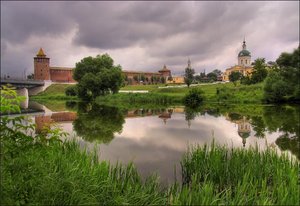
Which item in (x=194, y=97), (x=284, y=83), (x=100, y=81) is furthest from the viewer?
(x=100, y=81)

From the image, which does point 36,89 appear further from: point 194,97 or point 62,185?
point 62,185

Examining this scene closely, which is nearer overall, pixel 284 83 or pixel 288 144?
pixel 288 144

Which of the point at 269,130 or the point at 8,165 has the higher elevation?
the point at 8,165

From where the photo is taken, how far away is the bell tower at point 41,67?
12756 centimetres

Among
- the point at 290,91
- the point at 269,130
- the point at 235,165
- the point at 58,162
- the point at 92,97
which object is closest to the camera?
the point at 58,162

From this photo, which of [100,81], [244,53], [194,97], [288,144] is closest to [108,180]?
[288,144]

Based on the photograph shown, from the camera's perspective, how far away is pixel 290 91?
5319 cm

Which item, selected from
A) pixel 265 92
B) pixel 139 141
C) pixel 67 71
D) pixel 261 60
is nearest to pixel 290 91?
pixel 265 92

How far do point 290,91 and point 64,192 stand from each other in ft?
176

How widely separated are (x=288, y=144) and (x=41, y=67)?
4859 inches

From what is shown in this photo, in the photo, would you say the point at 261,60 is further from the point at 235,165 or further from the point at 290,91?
the point at 235,165

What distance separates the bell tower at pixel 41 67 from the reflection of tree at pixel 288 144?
119 m

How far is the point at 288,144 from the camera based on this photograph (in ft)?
56.9

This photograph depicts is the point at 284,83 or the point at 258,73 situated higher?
the point at 258,73
